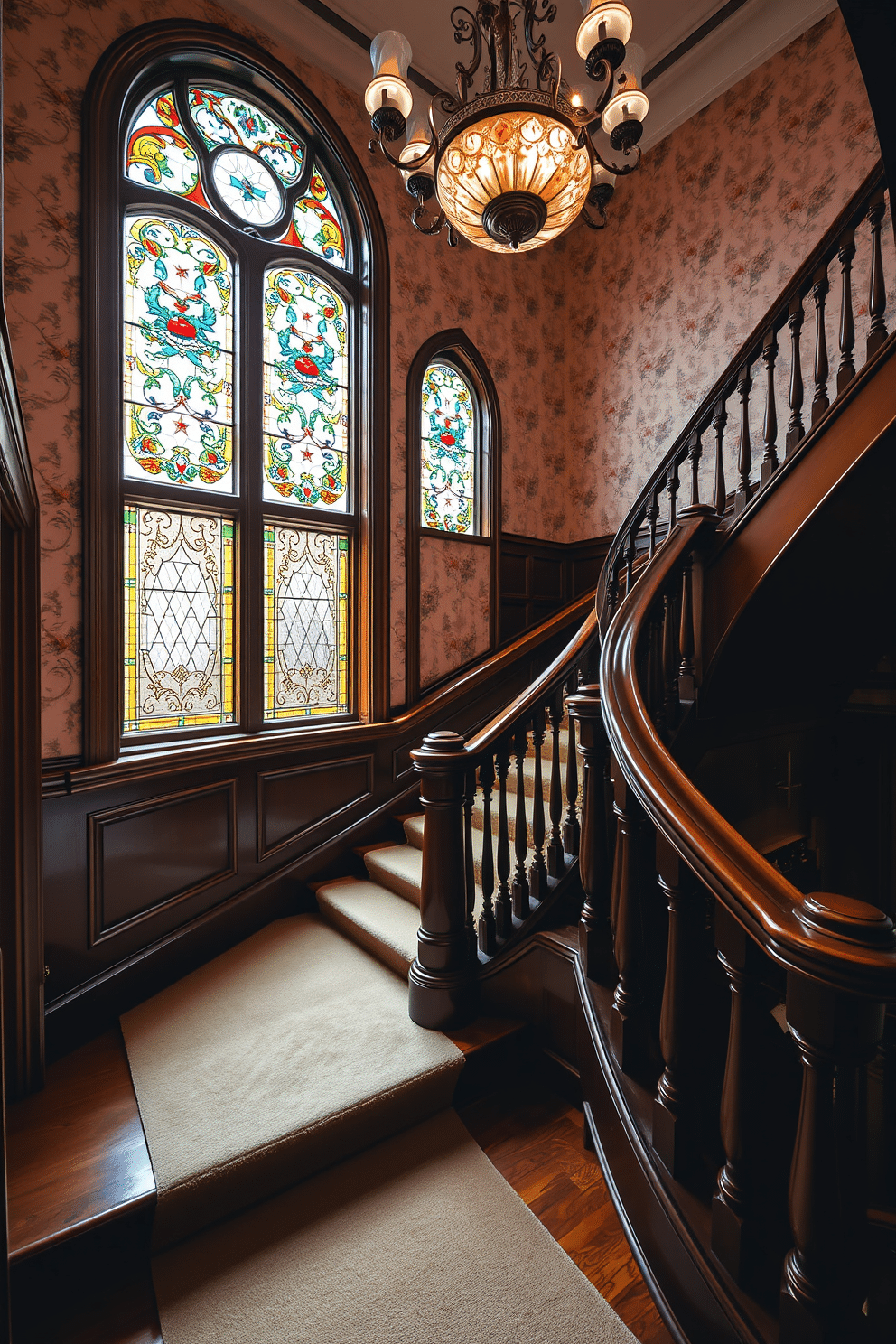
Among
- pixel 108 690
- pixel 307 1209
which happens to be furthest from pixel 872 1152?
pixel 108 690

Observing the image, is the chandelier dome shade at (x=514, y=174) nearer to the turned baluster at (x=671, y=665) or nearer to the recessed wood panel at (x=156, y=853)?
the turned baluster at (x=671, y=665)

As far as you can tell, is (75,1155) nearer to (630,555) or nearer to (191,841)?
(191,841)

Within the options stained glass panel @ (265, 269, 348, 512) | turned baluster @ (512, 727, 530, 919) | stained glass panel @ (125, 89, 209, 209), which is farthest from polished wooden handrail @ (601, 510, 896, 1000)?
stained glass panel @ (125, 89, 209, 209)

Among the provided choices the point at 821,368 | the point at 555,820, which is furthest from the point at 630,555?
the point at 555,820

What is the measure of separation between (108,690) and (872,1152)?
10.5ft

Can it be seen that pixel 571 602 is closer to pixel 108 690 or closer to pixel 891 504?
pixel 891 504

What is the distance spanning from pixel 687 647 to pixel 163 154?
3.20 metres

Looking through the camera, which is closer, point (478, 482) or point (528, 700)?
point (528, 700)

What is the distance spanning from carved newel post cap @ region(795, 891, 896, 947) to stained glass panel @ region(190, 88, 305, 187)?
3.90 m

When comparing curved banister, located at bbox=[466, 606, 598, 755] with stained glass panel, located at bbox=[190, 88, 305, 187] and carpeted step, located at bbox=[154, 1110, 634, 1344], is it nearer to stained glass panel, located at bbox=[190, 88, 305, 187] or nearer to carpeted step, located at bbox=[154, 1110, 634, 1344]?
carpeted step, located at bbox=[154, 1110, 634, 1344]

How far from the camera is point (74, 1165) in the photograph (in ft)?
5.08

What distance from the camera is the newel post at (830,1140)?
856mm

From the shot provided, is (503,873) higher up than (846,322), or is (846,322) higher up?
(846,322)

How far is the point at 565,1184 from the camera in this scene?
1646 millimetres
